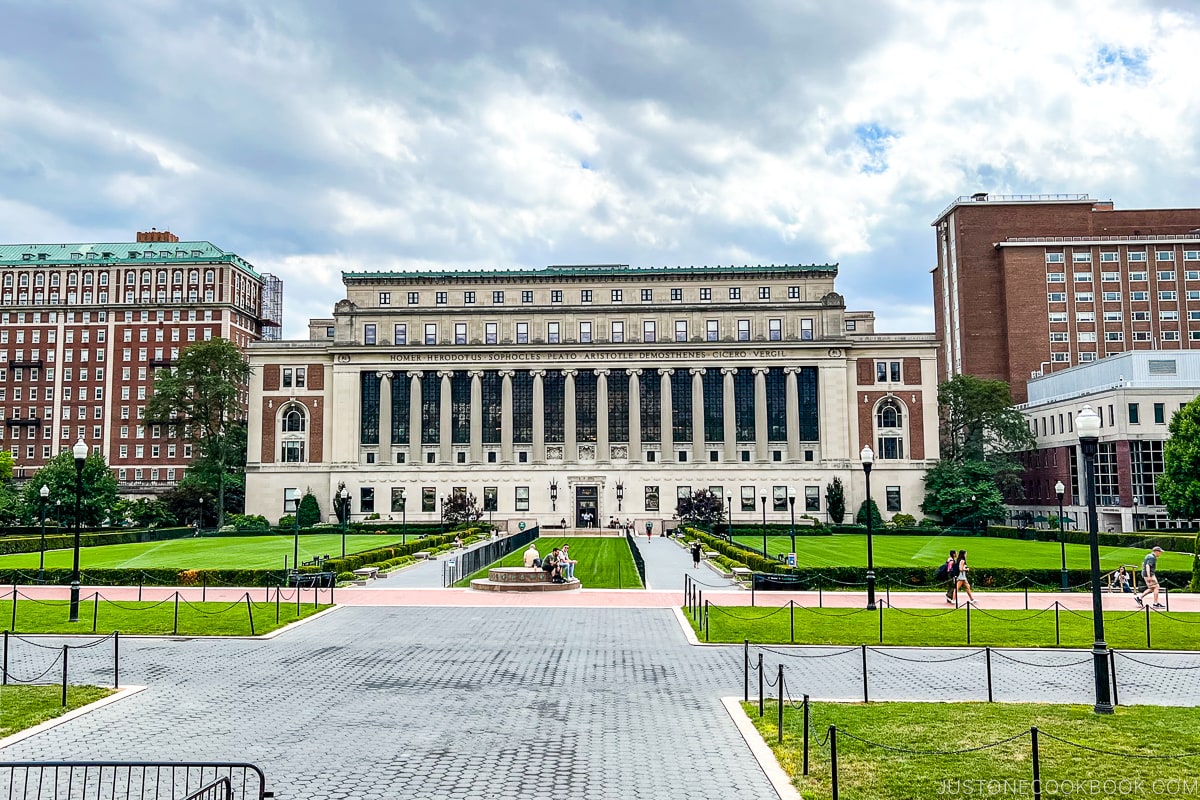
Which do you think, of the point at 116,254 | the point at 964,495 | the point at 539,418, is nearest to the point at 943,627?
the point at 964,495

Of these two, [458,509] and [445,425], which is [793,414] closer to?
[458,509]

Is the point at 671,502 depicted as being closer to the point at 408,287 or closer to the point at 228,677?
the point at 408,287

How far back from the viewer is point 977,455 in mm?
92875

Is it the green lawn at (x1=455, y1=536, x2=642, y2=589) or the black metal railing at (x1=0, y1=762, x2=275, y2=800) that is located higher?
the black metal railing at (x1=0, y1=762, x2=275, y2=800)

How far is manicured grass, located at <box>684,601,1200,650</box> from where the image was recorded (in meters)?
25.3

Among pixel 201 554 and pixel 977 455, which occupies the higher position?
pixel 977 455

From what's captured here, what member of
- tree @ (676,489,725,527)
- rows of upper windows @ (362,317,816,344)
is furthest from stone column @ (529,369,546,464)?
tree @ (676,489,725,527)

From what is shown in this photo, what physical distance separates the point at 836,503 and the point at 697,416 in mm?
16741

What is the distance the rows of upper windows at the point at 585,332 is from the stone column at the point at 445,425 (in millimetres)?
4591

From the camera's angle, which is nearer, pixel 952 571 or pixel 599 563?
pixel 952 571

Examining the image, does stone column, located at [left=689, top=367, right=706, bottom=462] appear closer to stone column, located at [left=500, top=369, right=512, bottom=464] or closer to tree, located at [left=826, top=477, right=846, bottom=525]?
tree, located at [left=826, top=477, right=846, bottom=525]

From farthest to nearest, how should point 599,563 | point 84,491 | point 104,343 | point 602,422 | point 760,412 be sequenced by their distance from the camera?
point 104,343, point 602,422, point 760,412, point 84,491, point 599,563

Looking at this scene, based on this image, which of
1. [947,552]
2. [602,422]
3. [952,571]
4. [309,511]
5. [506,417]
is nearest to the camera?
[952,571]

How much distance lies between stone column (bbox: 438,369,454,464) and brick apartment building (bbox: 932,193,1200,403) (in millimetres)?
61931
